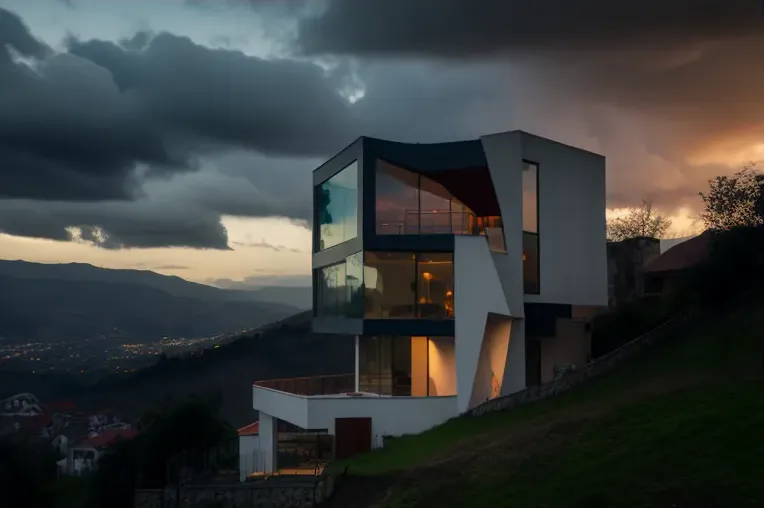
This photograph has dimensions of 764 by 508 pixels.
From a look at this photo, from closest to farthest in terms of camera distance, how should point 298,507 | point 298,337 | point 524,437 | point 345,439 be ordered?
1. point 524,437
2. point 298,507
3. point 345,439
4. point 298,337

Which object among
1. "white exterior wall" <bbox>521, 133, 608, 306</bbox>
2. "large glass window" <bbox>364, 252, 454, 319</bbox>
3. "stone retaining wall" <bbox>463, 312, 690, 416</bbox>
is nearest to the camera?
"stone retaining wall" <bbox>463, 312, 690, 416</bbox>

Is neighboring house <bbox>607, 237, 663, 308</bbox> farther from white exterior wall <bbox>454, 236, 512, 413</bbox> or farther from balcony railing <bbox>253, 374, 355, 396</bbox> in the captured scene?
white exterior wall <bbox>454, 236, 512, 413</bbox>

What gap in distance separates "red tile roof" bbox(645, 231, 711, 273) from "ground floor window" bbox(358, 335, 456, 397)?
2513cm

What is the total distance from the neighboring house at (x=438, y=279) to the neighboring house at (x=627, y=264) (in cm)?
2552

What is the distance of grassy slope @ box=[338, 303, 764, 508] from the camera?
1471cm

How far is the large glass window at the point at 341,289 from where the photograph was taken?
1152 inches

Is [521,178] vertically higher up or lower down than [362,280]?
higher up

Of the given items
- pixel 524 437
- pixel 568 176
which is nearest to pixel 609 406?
pixel 524 437

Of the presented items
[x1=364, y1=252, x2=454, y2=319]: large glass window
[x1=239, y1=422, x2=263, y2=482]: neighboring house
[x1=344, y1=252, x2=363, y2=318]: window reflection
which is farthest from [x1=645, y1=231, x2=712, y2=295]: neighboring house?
[x1=239, y1=422, x2=263, y2=482]: neighboring house

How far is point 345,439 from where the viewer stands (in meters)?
26.8

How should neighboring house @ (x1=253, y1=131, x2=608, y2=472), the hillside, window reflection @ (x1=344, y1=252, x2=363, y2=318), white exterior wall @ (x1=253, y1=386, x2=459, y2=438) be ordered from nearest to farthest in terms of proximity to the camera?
white exterior wall @ (x1=253, y1=386, x2=459, y2=438)
neighboring house @ (x1=253, y1=131, x2=608, y2=472)
window reflection @ (x1=344, y1=252, x2=363, y2=318)
the hillside

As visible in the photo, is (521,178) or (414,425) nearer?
(414,425)

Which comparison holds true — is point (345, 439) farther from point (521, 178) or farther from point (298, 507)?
point (521, 178)

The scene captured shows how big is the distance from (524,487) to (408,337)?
1355cm
